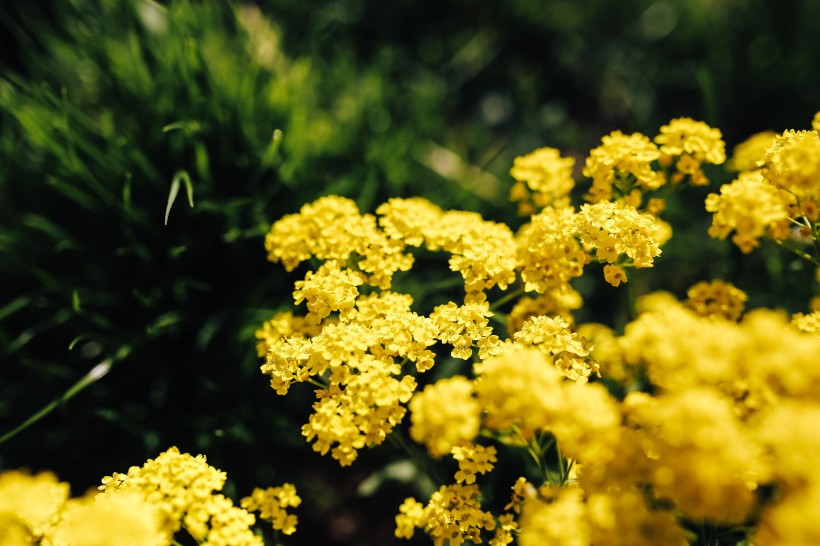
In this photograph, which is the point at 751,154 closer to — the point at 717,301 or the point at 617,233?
the point at 717,301

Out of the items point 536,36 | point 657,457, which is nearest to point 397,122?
Result: point 536,36

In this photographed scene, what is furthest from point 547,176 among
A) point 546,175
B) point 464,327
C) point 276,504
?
point 276,504


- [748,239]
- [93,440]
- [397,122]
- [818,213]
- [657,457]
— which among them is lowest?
[93,440]

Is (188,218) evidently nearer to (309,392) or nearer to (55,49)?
(309,392)

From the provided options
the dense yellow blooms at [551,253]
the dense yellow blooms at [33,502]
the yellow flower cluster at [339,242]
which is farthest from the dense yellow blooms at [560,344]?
the dense yellow blooms at [33,502]

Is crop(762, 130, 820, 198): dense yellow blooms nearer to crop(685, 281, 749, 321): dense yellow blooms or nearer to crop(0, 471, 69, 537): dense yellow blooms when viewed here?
crop(685, 281, 749, 321): dense yellow blooms

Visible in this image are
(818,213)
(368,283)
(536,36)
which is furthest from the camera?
(536,36)

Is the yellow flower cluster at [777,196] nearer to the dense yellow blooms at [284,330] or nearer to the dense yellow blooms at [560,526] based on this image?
the dense yellow blooms at [560,526]
